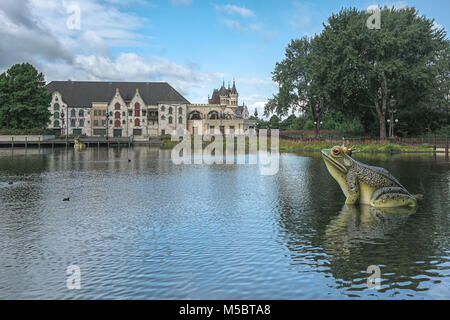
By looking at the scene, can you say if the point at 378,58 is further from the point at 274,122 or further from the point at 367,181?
the point at 274,122

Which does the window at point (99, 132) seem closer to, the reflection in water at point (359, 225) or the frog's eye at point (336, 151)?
the reflection in water at point (359, 225)

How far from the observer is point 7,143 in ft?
250

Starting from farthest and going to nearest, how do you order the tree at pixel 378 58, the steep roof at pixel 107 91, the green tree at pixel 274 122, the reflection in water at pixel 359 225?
the green tree at pixel 274 122
the steep roof at pixel 107 91
the tree at pixel 378 58
the reflection in water at pixel 359 225

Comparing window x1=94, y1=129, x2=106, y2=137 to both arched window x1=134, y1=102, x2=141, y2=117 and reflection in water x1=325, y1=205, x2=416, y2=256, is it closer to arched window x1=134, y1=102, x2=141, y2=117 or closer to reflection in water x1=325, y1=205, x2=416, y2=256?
arched window x1=134, y1=102, x2=141, y2=117

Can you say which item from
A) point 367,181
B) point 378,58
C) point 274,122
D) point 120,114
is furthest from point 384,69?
point 274,122

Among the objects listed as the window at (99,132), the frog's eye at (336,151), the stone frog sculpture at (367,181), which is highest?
the window at (99,132)

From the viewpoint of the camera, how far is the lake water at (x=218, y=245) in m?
8.54

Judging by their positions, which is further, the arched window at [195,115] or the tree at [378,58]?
the arched window at [195,115]

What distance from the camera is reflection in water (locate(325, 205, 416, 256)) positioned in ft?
38.0

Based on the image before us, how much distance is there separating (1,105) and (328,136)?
59.7m

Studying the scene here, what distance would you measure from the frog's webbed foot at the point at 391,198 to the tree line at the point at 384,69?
126 feet

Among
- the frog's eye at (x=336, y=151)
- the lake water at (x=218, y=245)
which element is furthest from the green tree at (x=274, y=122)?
the frog's eye at (x=336, y=151)
